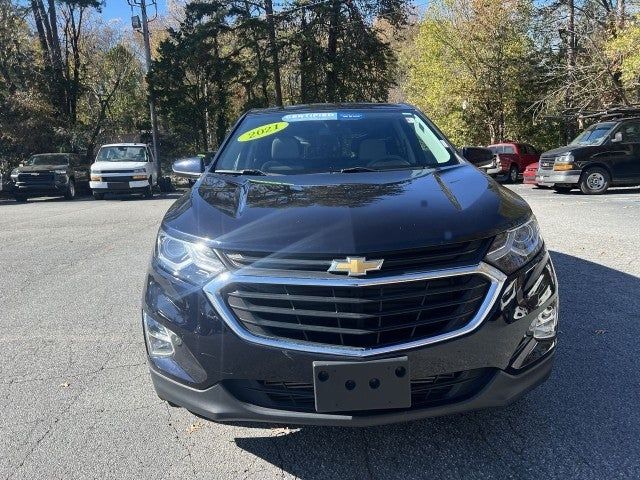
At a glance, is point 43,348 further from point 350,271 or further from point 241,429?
point 350,271

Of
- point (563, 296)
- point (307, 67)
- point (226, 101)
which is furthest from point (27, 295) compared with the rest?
point (226, 101)

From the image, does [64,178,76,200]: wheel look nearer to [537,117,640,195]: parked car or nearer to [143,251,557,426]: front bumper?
[537,117,640,195]: parked car

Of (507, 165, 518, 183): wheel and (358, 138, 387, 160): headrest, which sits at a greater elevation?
(358, 138, 387, 160): headrest

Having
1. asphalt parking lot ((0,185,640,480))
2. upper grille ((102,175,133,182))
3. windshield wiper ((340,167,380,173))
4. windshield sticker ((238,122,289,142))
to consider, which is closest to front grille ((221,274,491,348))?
asphalt parking lot ((0,185,640,480))

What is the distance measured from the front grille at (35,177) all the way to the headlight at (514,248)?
736 inches

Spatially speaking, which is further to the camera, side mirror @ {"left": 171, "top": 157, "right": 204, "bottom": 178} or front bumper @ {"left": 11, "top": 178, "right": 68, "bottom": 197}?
front bumper @ {"left": 11, "top": 178, "right": 68, "bottom": 197}

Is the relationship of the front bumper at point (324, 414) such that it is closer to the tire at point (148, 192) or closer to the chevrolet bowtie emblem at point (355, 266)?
the chevrolet bowtie emblem at point (355, 266)

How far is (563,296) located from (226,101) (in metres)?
30.1

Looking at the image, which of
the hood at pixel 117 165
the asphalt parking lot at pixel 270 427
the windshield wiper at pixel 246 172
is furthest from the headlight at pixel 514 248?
the hood at pixel 117 165

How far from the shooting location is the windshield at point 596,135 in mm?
13719

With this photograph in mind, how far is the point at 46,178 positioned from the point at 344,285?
18.7 metres

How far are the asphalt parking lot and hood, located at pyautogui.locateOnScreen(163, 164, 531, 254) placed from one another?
87 cm

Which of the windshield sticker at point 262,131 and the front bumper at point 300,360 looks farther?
the windshield sticker at point 262,131

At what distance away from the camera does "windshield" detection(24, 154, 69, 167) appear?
1900cm
